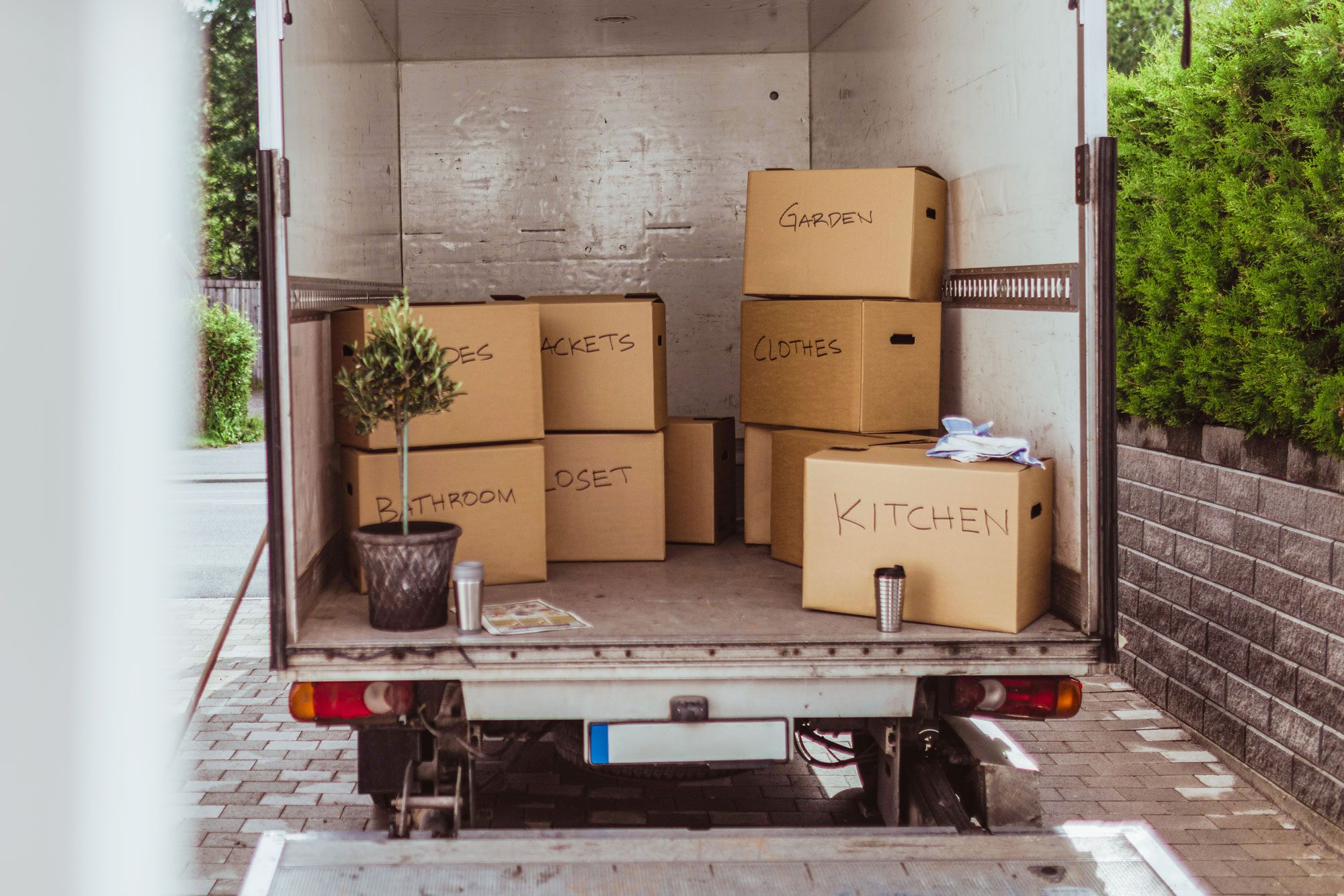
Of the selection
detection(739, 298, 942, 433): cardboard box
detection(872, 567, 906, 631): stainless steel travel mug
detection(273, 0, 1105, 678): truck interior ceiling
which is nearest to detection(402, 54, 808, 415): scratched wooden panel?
detection(273, 0, 1105, 678): truck interior ceiling

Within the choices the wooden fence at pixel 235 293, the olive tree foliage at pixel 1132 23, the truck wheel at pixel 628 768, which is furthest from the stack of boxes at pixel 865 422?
the olive tree foliage at pixel 1132 23

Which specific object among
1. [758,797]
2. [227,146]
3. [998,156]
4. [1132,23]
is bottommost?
[758,797]

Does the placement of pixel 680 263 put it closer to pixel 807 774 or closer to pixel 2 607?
pixel 807 774

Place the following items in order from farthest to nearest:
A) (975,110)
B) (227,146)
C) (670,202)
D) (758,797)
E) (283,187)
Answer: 1. (227,146)
2. (670,202)
3. (758,797)
4. (975,110)
5. (283,187)

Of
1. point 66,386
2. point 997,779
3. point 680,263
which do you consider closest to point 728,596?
point 997,779

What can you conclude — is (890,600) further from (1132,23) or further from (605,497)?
(1132,23)

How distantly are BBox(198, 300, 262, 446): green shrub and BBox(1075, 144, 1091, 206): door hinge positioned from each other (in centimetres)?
1451

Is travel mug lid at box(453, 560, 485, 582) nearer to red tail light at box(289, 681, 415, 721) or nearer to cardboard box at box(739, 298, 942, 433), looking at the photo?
red tail light at box(289, 681, 415, 721)

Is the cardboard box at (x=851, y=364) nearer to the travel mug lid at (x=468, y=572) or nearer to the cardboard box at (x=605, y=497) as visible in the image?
the cardboard box at (x=605, y=497)

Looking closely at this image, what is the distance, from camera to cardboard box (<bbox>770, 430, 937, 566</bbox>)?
3475 mm

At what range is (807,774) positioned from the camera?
4.04m

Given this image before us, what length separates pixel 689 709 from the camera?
2.54 m

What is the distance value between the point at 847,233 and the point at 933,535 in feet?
3.94

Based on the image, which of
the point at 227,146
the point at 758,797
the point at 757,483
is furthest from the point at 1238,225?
the point at 227,146
